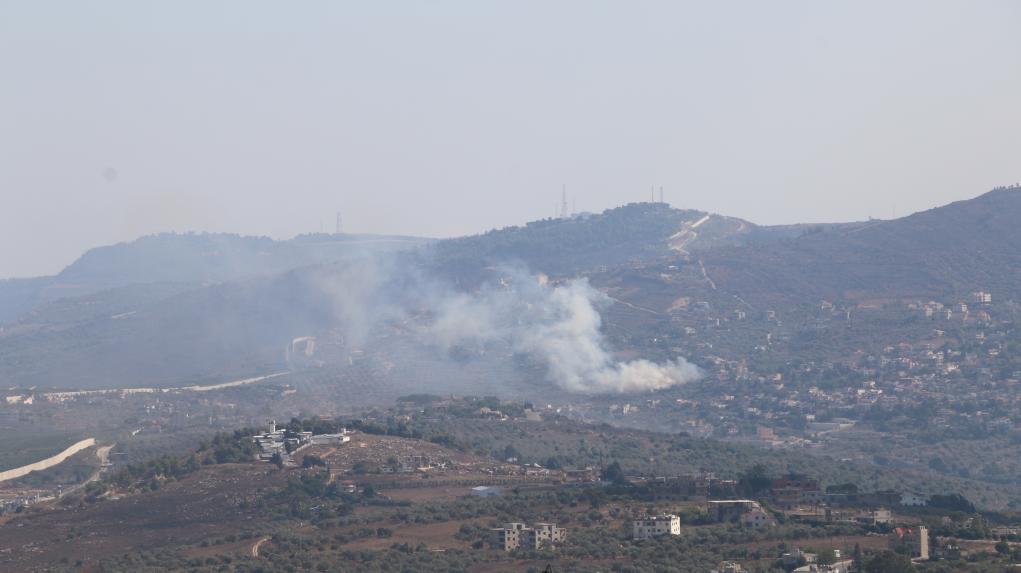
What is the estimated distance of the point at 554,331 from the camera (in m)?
152

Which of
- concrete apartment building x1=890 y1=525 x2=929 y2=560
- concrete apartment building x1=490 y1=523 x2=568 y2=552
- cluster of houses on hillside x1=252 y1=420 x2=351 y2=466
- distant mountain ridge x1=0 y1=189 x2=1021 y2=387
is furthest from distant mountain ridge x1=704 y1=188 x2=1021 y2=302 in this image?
concrete apartment building x1=890 y1=525 x2=929 y2=560

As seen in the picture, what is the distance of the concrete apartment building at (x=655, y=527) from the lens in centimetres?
6781

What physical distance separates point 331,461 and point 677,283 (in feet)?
260

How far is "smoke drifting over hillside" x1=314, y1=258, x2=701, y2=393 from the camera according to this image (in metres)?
140

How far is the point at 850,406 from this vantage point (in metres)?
125

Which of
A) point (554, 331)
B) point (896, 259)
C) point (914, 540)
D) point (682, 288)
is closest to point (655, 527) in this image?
point (914, 540)

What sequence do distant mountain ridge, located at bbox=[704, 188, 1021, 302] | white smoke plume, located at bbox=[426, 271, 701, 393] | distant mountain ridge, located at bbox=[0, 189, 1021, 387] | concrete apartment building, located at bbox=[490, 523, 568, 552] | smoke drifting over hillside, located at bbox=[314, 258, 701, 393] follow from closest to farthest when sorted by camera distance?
1. concrete apartment building, located at bbox=[490, 523, 568, 552]
2. white smoke plume, located at bbox=[426, 271, 701, 393]
3. smoke drifting over hillside, located at bbox=[314, 258, 701, 393]
4. distant mountain ridge, located at bbox=[704, 188, 1021, 302]
5. distant mountain ridge, located at bbox=[0, 189, 1021, 387]

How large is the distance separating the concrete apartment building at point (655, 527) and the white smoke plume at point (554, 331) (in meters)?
67.6

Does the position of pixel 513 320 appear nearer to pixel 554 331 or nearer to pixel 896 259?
pixel 554 331

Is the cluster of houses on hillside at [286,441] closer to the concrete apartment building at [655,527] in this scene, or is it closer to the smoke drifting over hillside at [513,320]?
the concrete apartment building at [655,527]

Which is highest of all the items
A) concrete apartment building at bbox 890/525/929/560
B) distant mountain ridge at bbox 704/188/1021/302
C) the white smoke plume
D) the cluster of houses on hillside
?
distant mountain ridge at bbox 704/188/1021/302

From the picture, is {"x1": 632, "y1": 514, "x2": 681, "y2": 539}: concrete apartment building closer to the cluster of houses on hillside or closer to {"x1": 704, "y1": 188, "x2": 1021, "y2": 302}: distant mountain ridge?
the cluster of houses on hillside

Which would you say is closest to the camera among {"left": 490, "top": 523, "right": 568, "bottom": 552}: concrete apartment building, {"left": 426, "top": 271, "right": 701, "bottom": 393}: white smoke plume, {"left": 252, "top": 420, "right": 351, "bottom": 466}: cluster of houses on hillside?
{"left": 490, "top": 523, "right": 568, "bottom": 552}: concrete apartment building

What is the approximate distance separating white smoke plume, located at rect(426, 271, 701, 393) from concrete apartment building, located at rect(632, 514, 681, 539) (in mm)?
67562
